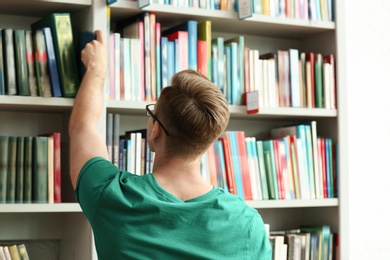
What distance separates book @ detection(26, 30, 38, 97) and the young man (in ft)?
2.10

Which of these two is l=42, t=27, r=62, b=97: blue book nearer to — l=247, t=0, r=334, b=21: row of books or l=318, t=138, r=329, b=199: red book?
l=247, t=0, r=334, b=21: row of books

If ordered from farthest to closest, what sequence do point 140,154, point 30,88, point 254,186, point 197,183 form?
point 254,186 → point 140,154 → point 30,88 → point 197,183

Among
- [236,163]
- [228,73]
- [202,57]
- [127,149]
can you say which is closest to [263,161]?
[236,163]

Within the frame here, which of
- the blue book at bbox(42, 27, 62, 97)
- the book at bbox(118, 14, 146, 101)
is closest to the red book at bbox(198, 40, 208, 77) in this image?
the book at bbox(118, 14, 146, 101)

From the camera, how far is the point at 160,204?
5.59 ft

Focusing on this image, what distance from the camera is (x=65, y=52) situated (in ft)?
8.20

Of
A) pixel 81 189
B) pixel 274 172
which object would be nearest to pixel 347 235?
pixel 274 172

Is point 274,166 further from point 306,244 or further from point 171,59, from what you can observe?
point 171,59

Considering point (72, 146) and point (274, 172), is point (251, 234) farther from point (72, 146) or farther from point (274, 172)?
point (274, 172)

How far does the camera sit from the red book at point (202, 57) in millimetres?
2816

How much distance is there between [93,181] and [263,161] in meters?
1.28

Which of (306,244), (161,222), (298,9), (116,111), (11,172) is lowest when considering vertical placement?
(306,244)

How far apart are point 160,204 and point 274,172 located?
131cm

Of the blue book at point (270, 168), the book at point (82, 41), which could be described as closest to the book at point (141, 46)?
the book at point (82, 41)
